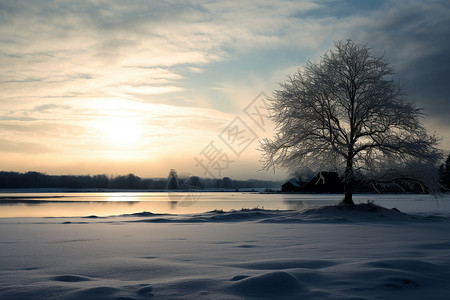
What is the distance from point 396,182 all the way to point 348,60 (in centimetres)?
763

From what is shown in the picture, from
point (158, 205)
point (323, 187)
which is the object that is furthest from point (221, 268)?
point (323, 187)

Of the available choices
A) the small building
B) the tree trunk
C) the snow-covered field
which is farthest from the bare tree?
the small building

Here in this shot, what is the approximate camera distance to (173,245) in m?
8.85

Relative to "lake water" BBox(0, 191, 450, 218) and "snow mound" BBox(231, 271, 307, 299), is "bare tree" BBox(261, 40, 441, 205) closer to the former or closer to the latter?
"lake water" BBox(0, 191, 450, 218)

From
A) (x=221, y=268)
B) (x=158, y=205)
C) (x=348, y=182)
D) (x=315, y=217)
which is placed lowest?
(x=158, y=205)

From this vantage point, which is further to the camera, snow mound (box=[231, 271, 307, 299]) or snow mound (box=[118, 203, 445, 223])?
snow mound (box=[118, 203, 445, 223])

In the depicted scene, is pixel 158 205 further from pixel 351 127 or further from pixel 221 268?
pixel 221 268

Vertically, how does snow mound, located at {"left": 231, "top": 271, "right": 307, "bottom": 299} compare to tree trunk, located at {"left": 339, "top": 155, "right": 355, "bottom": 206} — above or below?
below

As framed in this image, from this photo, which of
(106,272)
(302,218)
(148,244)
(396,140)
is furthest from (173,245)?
(396,140)

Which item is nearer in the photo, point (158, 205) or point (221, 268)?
point (221, 268)

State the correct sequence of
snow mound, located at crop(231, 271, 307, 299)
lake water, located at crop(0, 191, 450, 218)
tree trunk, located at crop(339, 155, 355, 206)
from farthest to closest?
lake water, located at crop(0, 191, 450, 218) → tree trunk, located at crop(339, 155, 355, 206) → snow mound, located at crop(231, 271, 307, 299)

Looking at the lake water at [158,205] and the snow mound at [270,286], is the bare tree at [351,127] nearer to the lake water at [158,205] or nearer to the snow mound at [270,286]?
the lake water at [158,205]

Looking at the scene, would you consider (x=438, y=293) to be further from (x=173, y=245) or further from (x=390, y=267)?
(x=173, y=245)

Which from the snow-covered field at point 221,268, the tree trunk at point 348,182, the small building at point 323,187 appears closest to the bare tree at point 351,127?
the tree trunk at point 348,182
